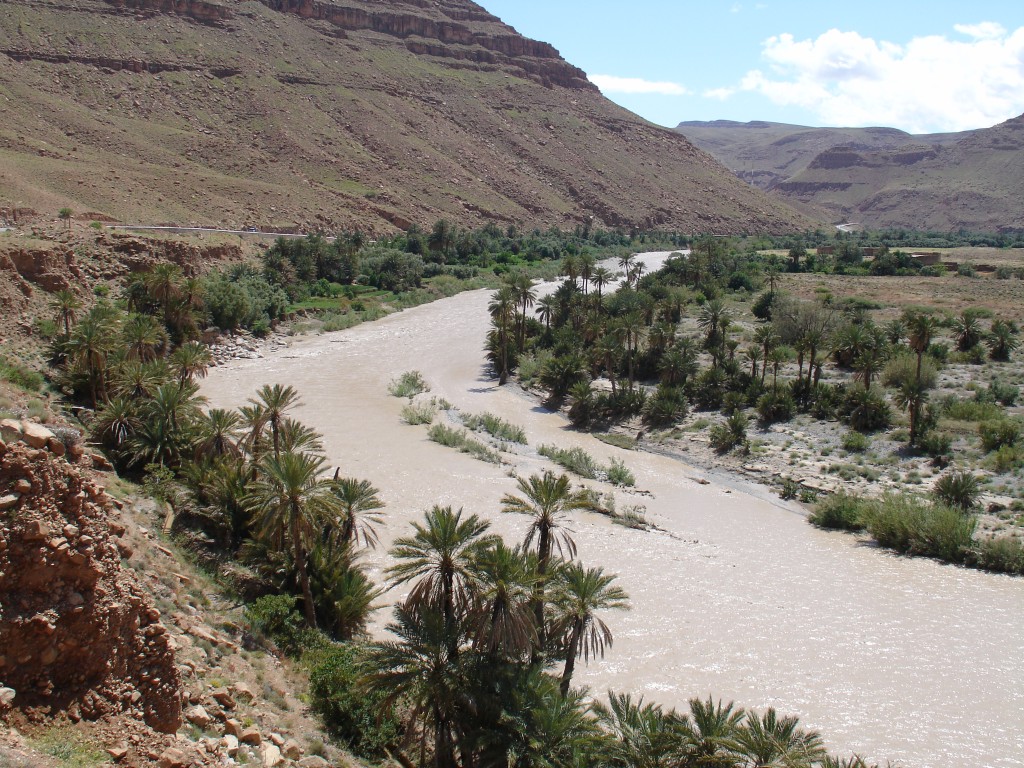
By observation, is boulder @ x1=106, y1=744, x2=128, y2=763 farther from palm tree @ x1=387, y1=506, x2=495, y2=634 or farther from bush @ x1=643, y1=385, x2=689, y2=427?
bush @ x1=643, y1=385, x2=689, y2=427

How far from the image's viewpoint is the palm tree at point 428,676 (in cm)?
1262

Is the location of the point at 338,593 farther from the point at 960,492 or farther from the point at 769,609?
the point at 960,492

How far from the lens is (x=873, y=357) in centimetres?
3853

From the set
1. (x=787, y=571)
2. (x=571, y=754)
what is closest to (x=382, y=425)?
(x=787, y=571)

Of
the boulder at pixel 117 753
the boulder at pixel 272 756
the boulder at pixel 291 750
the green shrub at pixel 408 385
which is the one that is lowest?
the green shrub at pixel 408 385

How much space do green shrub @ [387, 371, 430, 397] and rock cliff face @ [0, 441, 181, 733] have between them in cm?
3513

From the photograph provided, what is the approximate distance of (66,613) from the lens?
909 centimetres

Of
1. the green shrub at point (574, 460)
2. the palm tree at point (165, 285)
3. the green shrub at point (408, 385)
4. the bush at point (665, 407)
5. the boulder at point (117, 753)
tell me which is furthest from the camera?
the green shrub at point (408, 385)

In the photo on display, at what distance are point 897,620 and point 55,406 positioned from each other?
1011 inches

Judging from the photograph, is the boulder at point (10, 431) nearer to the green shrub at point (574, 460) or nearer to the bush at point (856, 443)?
the green shrub at point (574, 460)

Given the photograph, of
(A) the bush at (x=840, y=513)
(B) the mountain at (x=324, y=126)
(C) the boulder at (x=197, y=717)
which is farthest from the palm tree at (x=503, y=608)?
(B) the mountain at (x=324, y=126)

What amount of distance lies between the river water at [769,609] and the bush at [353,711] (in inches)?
187

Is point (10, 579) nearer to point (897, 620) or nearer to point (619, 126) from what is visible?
point (897, 620)

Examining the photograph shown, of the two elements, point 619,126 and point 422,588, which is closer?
point 422,588
